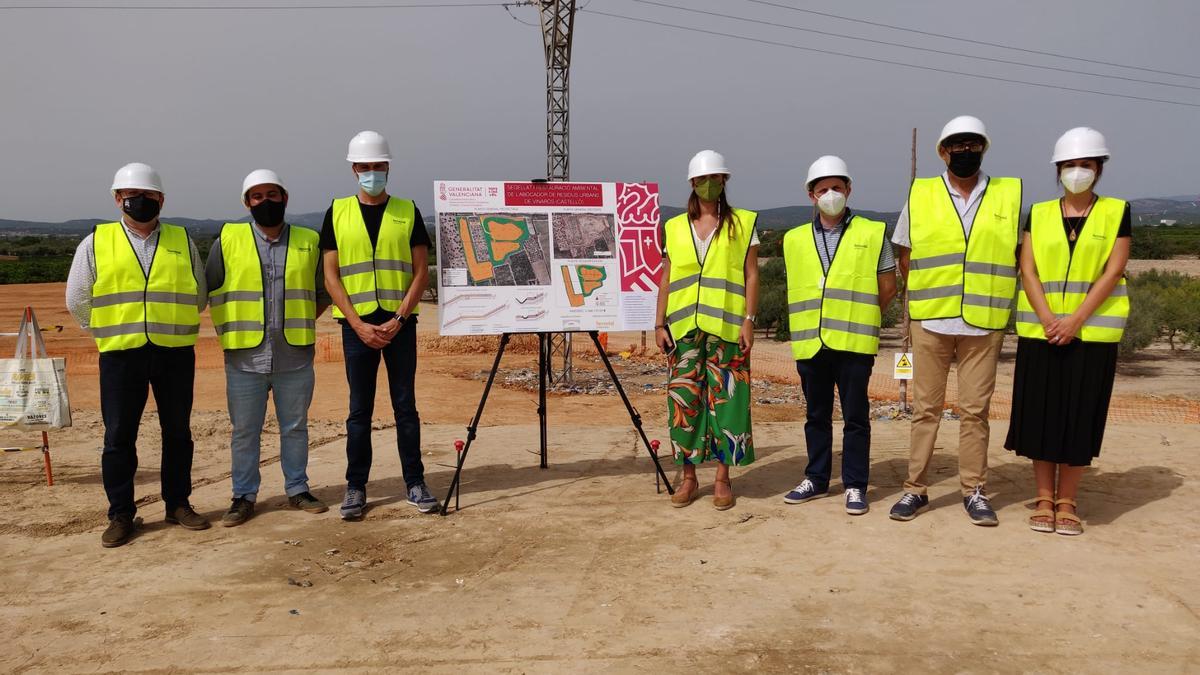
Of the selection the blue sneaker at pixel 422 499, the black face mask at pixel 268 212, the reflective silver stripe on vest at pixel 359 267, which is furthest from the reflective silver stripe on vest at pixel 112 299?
the blue sneaker at pixel 422 499

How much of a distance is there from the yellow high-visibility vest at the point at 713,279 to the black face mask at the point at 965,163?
1212 mm

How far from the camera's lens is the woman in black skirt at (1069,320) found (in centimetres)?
481

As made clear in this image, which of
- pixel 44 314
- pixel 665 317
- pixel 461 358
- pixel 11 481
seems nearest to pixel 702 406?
pixel 665 317

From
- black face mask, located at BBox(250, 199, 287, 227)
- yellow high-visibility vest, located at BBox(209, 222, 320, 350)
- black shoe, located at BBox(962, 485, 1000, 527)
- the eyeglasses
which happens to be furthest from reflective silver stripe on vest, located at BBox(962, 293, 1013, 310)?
black face mask, located at BBox(250, 199, 287, 227)

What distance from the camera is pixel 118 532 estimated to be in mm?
5215

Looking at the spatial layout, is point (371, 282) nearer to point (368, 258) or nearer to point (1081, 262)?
point (368, 258)

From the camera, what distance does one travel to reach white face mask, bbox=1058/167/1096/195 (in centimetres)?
478

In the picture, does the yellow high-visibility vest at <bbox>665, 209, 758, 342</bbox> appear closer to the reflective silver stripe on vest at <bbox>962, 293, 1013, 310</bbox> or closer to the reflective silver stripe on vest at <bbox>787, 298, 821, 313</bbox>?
the reflective silver stripe on vest at <bbox>787, 298, 821, 313</bbox>

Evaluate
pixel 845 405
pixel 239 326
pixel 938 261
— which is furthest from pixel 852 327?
pixel 239 326

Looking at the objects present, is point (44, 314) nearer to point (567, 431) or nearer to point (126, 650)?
point (567, 431)

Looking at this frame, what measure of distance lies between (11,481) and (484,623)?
5387mm

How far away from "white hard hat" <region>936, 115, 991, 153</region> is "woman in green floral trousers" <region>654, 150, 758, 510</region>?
1.25m

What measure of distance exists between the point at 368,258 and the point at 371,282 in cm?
15

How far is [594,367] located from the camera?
1905 cm
